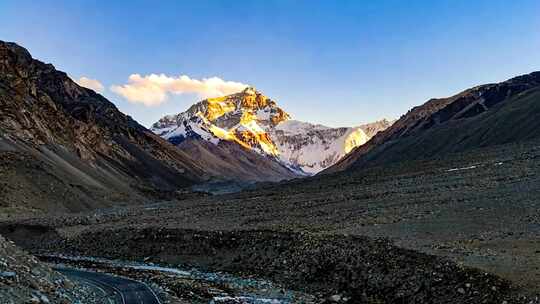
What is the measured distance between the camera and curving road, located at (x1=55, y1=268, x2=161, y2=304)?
85.5 ft

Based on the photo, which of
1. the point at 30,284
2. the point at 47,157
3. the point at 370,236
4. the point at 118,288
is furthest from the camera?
the point at 47,157

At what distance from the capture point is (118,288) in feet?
97.0

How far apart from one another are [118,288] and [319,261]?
11943 mm

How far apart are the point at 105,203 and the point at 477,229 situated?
8412 centimetres

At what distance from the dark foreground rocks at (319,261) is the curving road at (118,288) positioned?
8.01 meters

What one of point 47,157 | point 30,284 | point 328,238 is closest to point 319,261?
point 328,238

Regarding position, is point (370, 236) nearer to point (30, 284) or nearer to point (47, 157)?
point (30, 284)

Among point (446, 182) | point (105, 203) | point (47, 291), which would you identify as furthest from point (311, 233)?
point (105, 203)

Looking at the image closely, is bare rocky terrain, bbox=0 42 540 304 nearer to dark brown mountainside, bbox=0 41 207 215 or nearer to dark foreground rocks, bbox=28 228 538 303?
dark foreground rocks, bbox=28 228 538 303

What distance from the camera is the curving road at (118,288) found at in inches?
1025

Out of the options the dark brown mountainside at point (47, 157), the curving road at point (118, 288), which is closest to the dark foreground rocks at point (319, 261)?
the curving road at point (118, 288)

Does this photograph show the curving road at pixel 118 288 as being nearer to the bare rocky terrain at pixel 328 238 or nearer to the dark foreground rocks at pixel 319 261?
the bare rocky terrain at pixel 328 238

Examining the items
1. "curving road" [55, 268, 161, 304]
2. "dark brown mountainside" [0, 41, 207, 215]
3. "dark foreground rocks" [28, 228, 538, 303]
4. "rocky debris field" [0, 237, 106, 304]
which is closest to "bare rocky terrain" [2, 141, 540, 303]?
"dark foreground rocks" [28, 228, 538, 303]

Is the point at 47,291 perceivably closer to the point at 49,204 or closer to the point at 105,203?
the point at 49,204
